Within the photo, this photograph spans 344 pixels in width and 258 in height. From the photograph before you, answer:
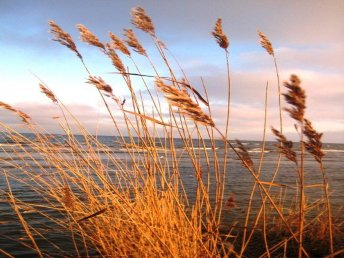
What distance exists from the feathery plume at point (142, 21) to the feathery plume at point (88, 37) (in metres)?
0.29

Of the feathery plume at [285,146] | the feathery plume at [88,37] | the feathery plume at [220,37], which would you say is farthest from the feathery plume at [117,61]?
the feathery plume at [285,146]

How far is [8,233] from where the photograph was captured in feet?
15.1

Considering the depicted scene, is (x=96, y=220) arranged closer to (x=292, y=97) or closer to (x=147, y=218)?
(x=147, y=218)

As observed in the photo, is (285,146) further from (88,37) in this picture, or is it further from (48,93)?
(48,93)

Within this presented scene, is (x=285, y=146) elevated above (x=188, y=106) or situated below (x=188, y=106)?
below

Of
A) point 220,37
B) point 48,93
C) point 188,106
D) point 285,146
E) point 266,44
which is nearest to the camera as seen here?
point 188,106

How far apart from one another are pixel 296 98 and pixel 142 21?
1.57 meters

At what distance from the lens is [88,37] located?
253 centimetres

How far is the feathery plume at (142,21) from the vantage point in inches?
101

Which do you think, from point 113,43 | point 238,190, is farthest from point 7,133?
point 238,190

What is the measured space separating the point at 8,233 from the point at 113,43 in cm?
330

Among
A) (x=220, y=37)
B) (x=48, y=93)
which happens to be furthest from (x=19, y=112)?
(x=220, y=37)

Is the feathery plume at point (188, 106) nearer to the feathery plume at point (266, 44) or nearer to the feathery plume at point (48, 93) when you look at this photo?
the feathery plume at point (266, 44)

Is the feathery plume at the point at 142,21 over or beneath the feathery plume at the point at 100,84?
over
